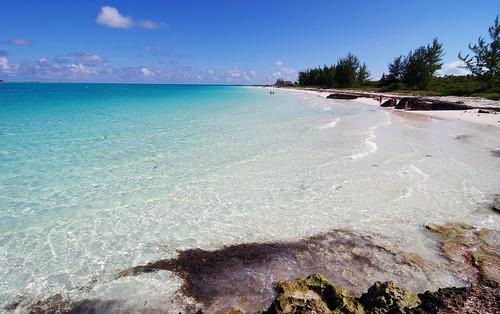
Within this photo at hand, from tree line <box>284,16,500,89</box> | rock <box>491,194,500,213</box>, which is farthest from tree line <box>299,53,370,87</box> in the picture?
rock <box>491,194,500,213</box>

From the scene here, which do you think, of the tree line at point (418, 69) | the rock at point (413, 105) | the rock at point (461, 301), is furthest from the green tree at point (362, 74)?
the rock at point (461, 301)

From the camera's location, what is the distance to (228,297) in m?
4.64

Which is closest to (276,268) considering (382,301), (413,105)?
(382,301)

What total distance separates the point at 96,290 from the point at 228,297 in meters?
2.12

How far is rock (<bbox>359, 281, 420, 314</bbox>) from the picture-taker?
3592 millimetres

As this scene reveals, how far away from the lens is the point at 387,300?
3680 millimetres

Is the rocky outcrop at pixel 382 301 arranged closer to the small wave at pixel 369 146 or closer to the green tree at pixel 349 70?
the small wave at pixel 369 146

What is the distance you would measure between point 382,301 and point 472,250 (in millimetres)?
3424

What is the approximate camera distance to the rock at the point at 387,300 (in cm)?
359

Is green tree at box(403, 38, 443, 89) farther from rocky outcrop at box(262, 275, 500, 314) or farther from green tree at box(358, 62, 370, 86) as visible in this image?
rocky outcrop at box(262, 275, 500, 314)

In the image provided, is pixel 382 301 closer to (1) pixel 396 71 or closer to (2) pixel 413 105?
(2) pixel 413 105

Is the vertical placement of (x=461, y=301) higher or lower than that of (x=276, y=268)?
higher

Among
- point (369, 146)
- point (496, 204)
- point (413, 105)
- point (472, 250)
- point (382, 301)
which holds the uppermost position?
point (382, 301)

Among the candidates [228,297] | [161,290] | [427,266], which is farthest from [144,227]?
[427,266]
